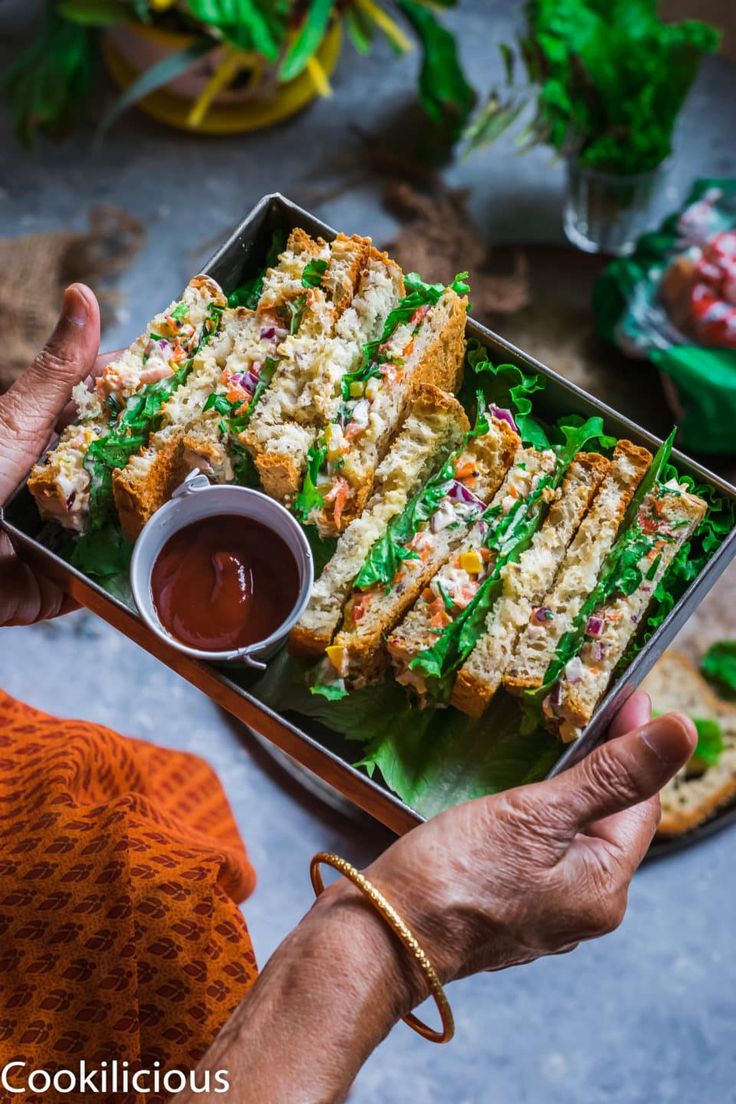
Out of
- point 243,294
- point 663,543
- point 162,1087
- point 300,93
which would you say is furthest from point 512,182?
point 162,1087

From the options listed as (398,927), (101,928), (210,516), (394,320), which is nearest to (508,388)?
(394,320)

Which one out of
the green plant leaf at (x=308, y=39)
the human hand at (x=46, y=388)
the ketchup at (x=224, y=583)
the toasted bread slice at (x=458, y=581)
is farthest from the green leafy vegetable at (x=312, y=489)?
the green plant leaf at (x=308, y=39)

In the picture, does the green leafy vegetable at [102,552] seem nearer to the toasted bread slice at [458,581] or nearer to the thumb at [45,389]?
the thumb at [45,389]

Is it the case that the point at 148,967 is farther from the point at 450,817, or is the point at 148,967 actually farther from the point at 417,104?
the point at 417,104

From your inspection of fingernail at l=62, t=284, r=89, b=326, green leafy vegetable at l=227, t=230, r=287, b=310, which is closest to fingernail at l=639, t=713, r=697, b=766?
green leafy vegetable at l=227, t=230, r=287, b=310

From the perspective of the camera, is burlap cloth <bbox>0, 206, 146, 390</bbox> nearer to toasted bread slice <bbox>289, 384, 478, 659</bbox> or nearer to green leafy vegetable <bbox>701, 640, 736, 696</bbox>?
toasted bread slice <bbox>289, 384, 478, 659</bbox>

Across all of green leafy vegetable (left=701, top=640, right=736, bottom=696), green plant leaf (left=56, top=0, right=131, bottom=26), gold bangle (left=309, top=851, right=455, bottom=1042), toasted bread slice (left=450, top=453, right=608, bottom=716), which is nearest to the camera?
gold bangle (left=309, top=851, right=455, bottom=1042)
